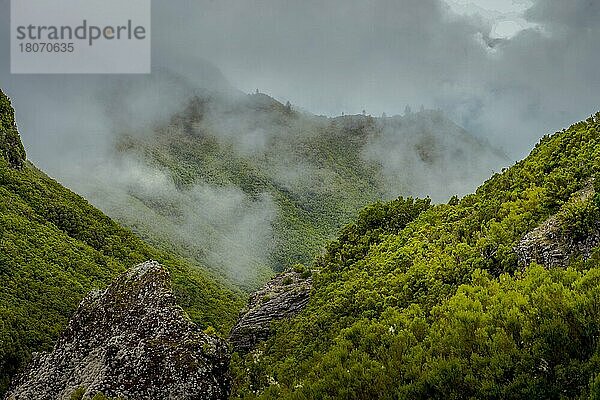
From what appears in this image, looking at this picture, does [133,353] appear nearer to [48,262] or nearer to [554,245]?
[554,245]

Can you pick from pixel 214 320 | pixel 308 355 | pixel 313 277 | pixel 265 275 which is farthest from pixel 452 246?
pixel 265 275

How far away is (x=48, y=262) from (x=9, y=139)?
124 feet

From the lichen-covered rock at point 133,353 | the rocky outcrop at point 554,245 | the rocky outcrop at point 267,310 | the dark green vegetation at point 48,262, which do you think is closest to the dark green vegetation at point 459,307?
the rocky outcrop at point 554,245

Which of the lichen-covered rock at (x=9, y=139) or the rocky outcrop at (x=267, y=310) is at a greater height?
the lichen-covered rock at (x=9, y=139)

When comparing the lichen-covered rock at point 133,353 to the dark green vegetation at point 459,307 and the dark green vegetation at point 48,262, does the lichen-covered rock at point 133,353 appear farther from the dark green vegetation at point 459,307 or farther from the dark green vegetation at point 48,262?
the dark green vegetation at point 48,262

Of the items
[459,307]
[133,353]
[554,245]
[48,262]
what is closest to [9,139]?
[48,262]

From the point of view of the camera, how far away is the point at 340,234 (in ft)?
90.2

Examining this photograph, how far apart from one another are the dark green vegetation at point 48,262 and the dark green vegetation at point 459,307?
19.6m

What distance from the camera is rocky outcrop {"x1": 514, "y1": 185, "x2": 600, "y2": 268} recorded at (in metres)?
14.0

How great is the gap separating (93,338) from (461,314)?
17486mm

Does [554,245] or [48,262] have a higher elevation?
[48,262]

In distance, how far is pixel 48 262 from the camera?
5034 centimetres

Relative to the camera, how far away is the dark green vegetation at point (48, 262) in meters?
38.5

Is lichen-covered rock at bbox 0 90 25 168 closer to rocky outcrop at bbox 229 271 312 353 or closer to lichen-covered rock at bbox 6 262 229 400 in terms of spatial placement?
lichen-covered rock at bbox 6 262 229 400
